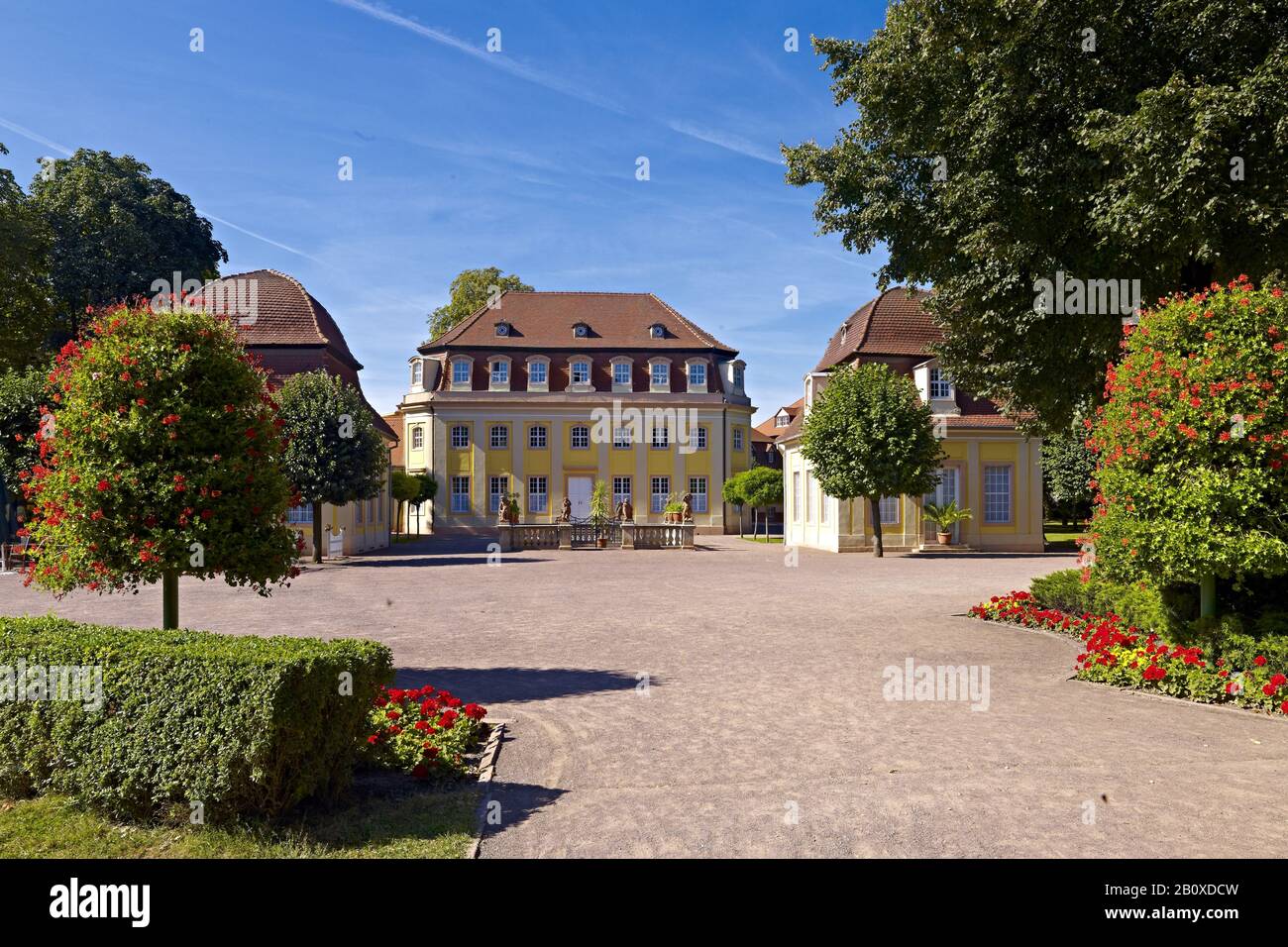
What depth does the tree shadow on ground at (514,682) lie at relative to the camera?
30.2ft

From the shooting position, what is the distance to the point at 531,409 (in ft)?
163

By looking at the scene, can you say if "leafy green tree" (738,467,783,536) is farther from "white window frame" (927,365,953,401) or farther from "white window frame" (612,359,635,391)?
"white window frame" (927,365,953,401)

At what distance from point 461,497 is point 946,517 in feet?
90.7

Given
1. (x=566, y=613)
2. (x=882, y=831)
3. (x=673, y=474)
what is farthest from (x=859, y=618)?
(x=673, y=474)

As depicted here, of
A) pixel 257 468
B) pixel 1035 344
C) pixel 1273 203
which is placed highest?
pixel 1273 203

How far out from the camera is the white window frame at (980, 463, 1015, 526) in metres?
34.9

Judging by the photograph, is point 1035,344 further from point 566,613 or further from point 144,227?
point 144,227

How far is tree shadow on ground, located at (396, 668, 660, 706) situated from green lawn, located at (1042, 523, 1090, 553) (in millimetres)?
23000

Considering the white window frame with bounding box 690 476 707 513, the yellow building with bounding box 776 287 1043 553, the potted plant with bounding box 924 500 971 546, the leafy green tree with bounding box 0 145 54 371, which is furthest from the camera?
the white window frame with bounding box 690 476 707 513

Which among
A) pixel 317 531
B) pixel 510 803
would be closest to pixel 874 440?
pixel 317 531

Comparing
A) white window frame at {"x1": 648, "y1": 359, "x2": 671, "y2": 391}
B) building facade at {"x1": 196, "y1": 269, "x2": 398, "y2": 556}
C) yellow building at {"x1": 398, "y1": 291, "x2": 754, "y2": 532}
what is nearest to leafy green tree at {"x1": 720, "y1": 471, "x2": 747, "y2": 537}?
yellow building at {"x1": 398, "y1": 291, "x2": 754, "y2": 532}
